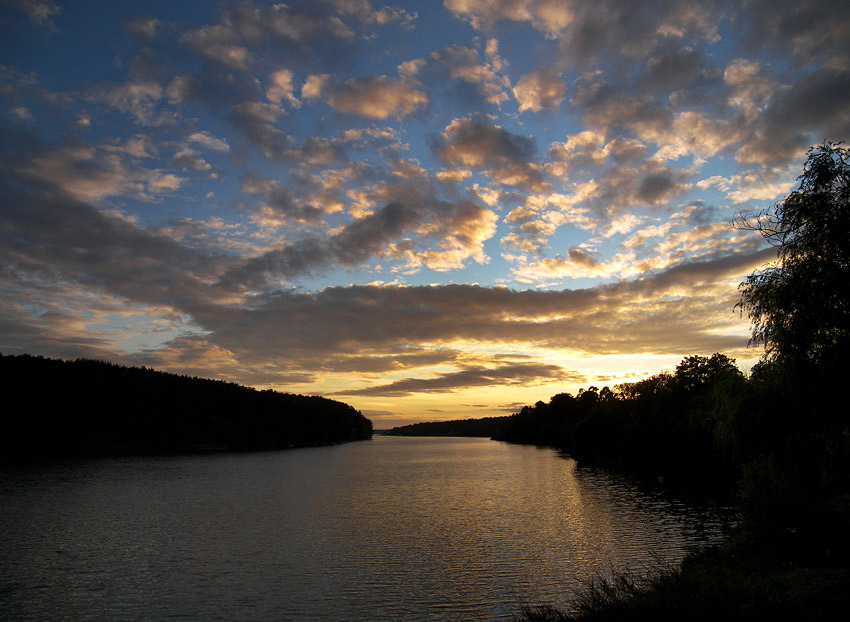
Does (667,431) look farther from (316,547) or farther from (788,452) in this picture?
(316,547)

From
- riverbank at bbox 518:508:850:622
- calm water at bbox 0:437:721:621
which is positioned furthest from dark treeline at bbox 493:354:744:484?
calm water at bbox 0:437:721:621

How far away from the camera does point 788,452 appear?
78.6ft

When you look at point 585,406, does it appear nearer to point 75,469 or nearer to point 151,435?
point 151,435

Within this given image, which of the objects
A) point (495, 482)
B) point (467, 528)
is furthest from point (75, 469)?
point (467, 528)

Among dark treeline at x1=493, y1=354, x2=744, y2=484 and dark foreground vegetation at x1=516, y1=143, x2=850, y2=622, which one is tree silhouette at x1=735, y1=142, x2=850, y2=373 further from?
dark treeline at x1=493, y1=354, x2=744, y2=484

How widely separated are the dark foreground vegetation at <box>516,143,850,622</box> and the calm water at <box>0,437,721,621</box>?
19.1ft

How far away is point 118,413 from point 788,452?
508ft

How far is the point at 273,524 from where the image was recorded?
39375 mm

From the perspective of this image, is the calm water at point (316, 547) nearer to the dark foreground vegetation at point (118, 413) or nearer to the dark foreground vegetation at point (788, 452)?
the dark foreground vegetation at point (788, 452)

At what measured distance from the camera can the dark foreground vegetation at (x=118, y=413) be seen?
117062 millimetres

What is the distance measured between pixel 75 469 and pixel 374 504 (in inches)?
2382

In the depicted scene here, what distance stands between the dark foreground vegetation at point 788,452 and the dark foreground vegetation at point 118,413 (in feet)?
393

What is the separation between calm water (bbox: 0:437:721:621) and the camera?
22031 mm

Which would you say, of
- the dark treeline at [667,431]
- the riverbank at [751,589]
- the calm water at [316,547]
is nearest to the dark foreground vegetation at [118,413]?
the calm water at [316,547]
